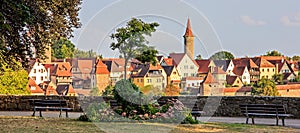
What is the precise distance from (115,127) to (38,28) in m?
4.82

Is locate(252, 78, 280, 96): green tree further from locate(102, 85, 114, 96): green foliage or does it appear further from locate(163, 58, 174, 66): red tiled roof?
locate(163, 58, 174, 66): red tiled roof

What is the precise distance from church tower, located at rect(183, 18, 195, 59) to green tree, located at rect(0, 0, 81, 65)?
151 inches

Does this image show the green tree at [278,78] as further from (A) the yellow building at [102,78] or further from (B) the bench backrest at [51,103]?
(A) the yellow building at [102,78]

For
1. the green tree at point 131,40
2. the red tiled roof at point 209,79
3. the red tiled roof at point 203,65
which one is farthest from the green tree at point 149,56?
the red tiled roof at point 209,79

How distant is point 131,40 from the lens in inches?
568

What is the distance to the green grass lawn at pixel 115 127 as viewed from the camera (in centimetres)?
1246

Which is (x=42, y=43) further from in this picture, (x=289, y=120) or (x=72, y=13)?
(x=289, y=120)

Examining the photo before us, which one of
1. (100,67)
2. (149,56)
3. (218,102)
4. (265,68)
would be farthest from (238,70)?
(100,67)

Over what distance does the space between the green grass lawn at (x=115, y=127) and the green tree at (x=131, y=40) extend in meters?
1.86

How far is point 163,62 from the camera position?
13.8 metres

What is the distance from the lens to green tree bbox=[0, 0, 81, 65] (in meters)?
13.9

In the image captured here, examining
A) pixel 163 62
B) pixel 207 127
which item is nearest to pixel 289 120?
pixel 207 127

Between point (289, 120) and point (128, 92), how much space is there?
5017 mm

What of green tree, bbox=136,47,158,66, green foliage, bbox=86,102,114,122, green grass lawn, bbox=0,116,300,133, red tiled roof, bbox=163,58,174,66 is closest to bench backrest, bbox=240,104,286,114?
green grass lawn, bbox=0,116,300,133
